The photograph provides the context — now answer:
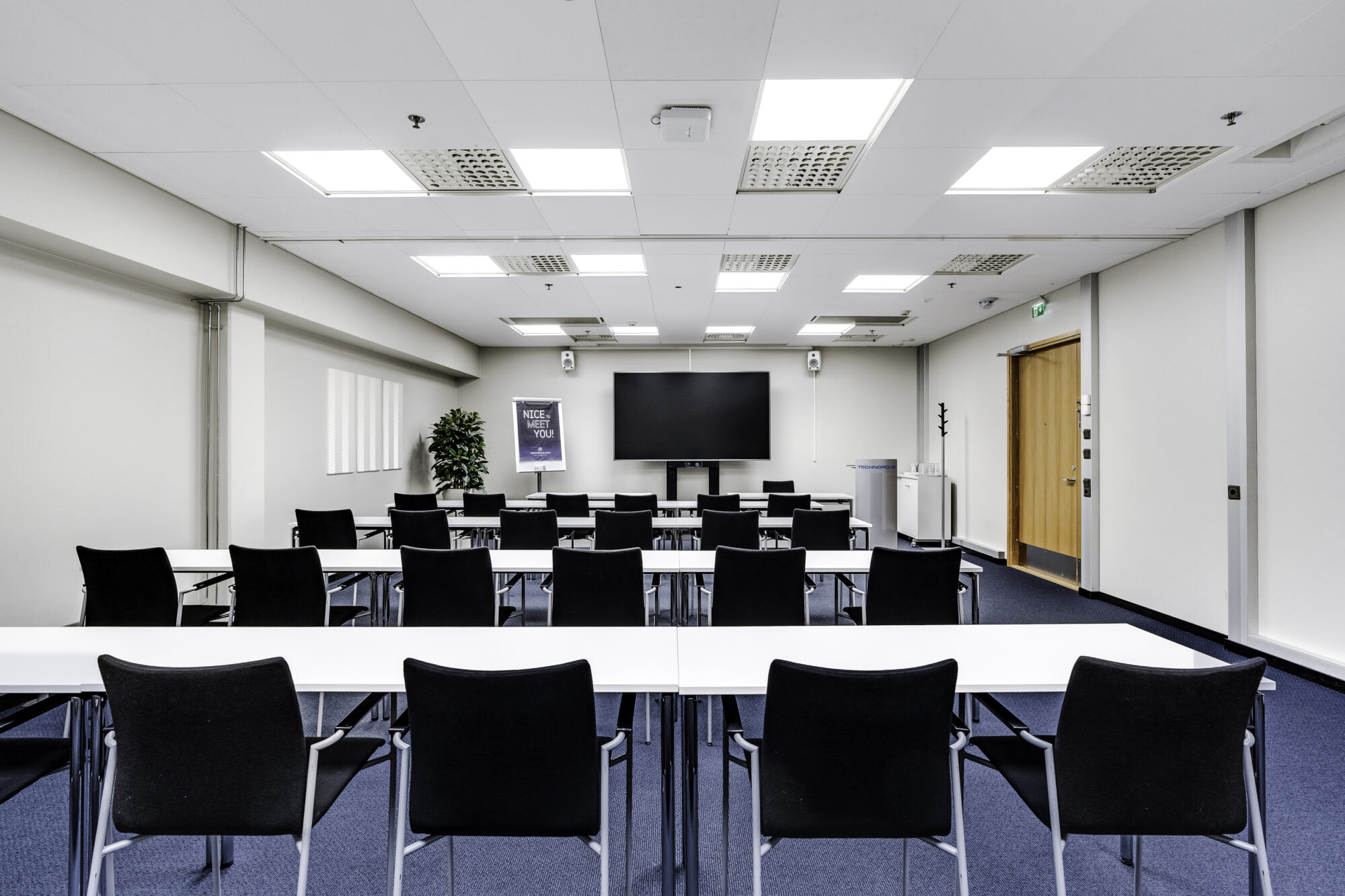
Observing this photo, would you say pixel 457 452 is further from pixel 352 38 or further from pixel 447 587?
pixel 352 38

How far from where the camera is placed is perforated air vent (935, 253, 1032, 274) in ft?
16.4

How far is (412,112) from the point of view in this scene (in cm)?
286

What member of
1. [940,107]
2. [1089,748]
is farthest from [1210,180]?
[1089,748]

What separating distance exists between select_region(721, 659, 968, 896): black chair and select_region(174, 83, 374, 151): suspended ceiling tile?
3.14 m

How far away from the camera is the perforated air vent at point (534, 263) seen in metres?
5.04

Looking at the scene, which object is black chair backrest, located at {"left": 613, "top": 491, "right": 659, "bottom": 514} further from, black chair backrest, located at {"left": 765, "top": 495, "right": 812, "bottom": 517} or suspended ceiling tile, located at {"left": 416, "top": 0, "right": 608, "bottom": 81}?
suspended ceiling tile, located at {"left": 416, "top": 0, "right": 608, "bottom": 81}

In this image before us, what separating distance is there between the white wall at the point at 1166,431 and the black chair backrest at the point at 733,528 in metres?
3.09

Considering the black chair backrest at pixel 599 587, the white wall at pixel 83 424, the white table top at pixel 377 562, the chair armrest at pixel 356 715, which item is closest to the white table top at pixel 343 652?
the chair armrest at pixel 356 715

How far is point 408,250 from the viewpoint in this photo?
15.9 ft

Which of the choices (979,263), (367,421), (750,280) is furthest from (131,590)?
(979,263)

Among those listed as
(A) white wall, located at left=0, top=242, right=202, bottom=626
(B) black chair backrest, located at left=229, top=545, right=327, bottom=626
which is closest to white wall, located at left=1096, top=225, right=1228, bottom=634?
(B) black chair backrest, located at left=229, top=545, right=327, bottom=626

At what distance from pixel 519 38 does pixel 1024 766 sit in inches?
117

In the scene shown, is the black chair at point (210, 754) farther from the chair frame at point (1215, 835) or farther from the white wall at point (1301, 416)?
the white wall at point (1301, 416)

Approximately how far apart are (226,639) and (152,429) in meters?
3.05
